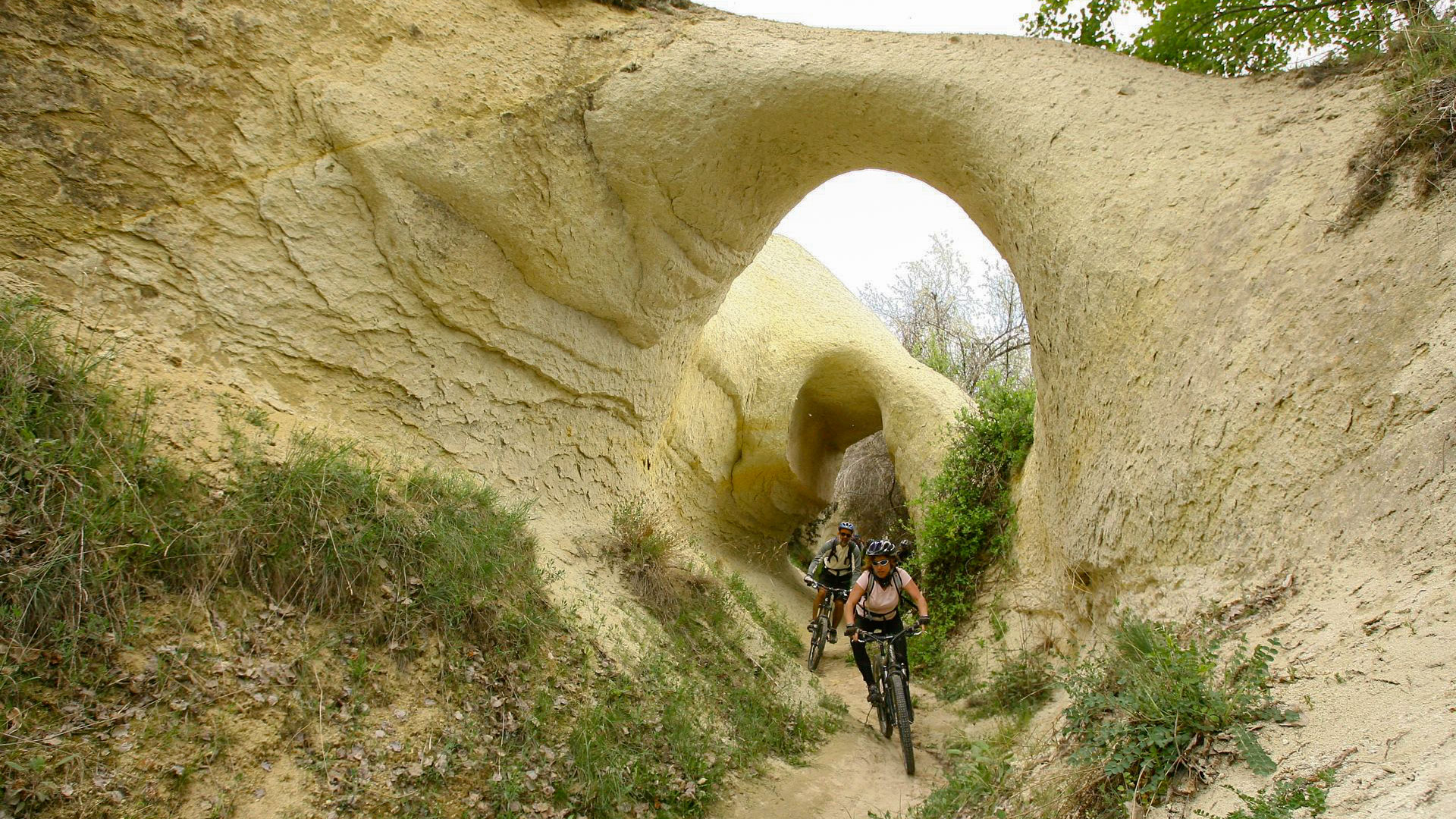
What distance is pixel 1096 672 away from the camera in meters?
4.45

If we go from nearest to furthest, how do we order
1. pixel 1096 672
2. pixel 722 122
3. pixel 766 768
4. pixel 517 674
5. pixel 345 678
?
pixel 345 678 < pixel 1096 672 < pixel 517 674 < pixel 766 768 < pixel 722 122

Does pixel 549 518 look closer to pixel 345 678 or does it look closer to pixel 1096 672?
pixel 345 678

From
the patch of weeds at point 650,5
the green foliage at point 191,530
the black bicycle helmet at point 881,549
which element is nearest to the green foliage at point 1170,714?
the black bicycle helmet at point 881,549

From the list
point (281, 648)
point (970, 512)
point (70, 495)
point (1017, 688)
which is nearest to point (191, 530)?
point (70, 495)

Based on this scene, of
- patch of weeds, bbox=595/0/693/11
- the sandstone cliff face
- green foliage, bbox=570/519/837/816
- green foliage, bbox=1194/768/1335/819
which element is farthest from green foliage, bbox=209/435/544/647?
patch of weeds, bbox=595/0/693/11

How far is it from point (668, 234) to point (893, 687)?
3.84 metres

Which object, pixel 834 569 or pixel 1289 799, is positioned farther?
pixel 834 569

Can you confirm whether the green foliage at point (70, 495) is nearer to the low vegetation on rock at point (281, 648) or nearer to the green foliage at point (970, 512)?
the low vegetation on rock at point (281, 648)

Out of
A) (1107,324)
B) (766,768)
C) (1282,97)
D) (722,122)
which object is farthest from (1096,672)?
(722,122)

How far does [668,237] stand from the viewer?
6910 millimetres

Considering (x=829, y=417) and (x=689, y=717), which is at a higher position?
(x=829, y=417)

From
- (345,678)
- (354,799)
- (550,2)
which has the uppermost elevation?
(550,2)

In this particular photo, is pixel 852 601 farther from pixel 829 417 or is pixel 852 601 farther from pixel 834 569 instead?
pixel 829 417

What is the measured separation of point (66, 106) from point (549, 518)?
3.89m
